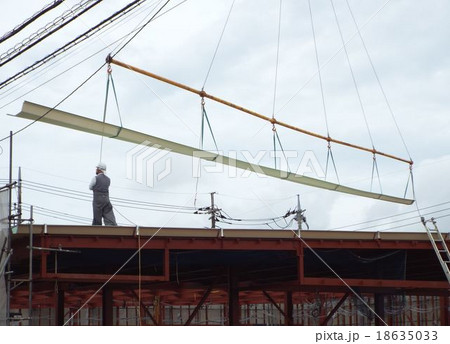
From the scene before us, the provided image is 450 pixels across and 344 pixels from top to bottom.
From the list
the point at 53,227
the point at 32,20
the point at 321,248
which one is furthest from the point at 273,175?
the point at 32,20

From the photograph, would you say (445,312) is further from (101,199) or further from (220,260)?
(101,199)

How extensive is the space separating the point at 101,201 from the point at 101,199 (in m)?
0.09

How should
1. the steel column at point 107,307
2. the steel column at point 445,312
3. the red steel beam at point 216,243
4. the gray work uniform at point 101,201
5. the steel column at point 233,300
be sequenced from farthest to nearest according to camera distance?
the steel column at point 445,312 → the steel column at point 233,300 → the steel column at point 107,307 → the gray work uniform at point 101,201 → the red steel beam at point 216,243

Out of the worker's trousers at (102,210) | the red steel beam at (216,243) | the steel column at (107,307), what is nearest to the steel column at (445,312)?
the red steel beam at (216,243)

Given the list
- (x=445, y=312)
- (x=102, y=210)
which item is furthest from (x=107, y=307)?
(x=445, y=312)

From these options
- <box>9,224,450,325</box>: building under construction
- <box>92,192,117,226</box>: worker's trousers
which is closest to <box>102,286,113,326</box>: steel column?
<box>9,224,450,325</box>: building under construction

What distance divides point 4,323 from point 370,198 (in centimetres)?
1429

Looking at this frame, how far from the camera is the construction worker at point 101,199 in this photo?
22.1 meters

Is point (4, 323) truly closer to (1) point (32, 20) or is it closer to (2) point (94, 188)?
(2) point (94, 188)

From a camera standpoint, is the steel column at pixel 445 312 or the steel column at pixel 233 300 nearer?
the steel column at pixel 233 300

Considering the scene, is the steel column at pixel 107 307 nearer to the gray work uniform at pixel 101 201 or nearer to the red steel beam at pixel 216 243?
the red steel beam at pixel 216 243
